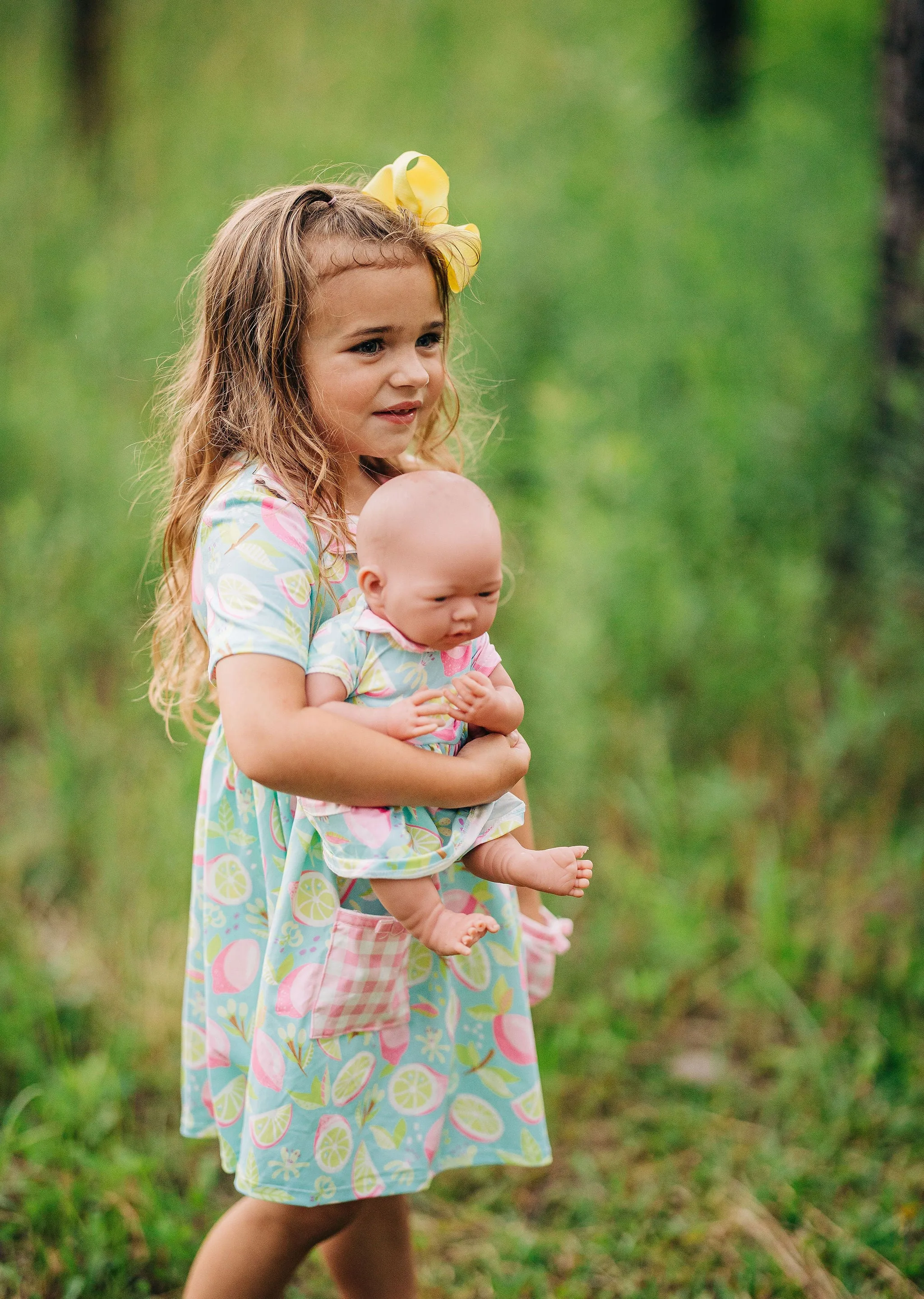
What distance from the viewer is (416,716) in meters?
1.30

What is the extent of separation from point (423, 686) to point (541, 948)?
0.64 m

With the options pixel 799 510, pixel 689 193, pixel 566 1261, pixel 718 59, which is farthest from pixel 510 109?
pixel 566 1261

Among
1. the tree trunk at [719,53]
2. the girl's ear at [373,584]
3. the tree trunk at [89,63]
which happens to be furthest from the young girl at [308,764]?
the tree trunk at [719,53]

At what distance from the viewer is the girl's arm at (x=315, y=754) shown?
49.8 inches

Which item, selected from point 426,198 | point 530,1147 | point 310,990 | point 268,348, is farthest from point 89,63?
point 530,1147

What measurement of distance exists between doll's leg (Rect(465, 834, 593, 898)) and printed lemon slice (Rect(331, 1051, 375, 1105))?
349mm

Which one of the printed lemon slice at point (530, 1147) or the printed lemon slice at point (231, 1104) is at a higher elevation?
the printed lemon slice at point (231, 1104)

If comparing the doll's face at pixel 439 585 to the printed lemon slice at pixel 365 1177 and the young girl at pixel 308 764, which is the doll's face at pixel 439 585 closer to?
the young girl at pixel 308 764

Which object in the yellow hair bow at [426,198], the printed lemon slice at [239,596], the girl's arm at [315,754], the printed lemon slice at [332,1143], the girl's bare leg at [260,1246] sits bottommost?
the girl's bare leg at [260,1246]

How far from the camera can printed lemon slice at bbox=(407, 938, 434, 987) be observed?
1582 mm

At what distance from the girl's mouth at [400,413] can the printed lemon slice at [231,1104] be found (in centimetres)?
100

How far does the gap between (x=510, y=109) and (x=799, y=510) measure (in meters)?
5.10

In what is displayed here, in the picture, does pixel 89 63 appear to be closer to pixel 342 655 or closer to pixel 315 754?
pixel 342 655

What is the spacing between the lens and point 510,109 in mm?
7738
